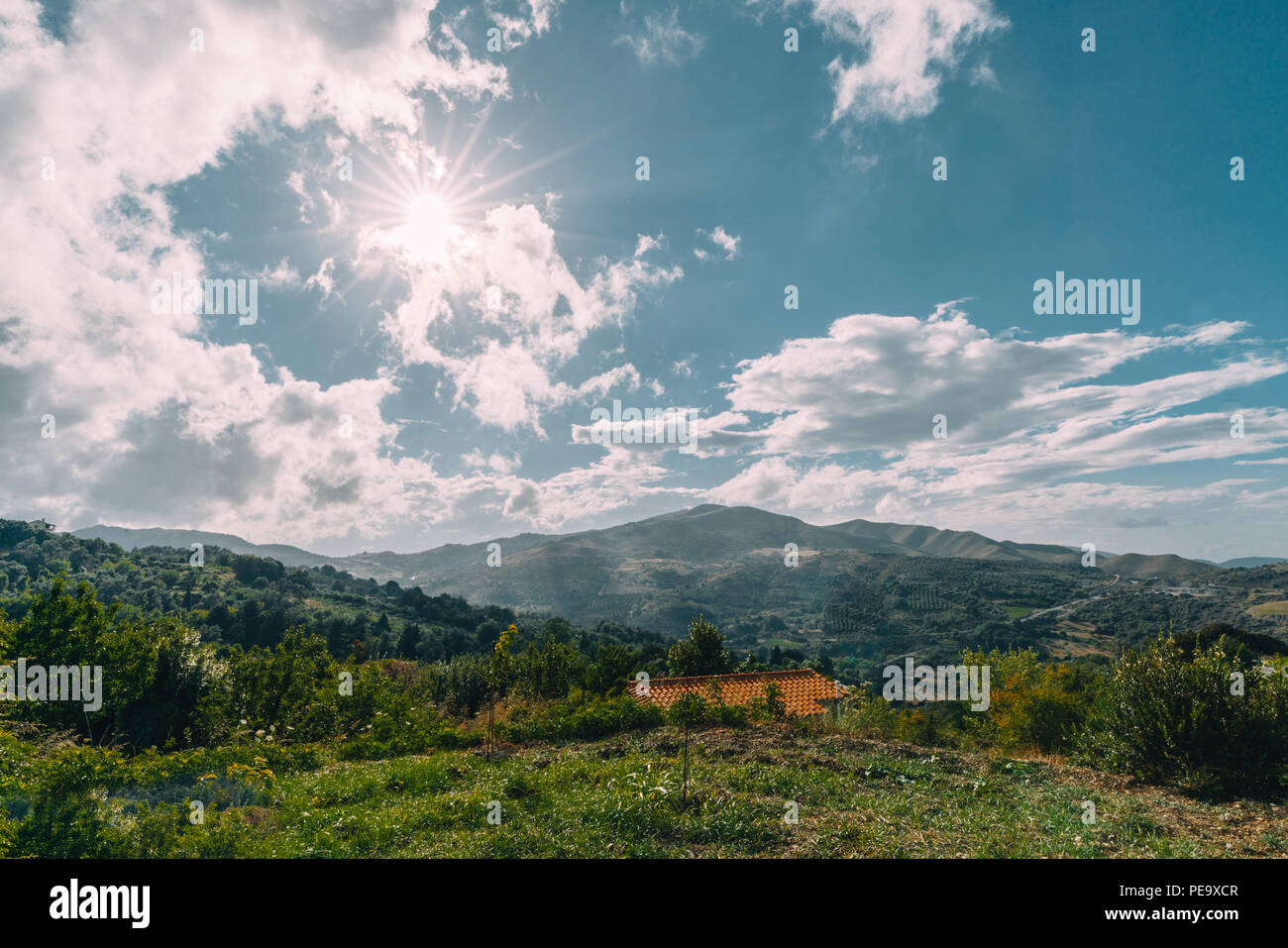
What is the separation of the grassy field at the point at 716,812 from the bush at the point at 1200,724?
0.78m

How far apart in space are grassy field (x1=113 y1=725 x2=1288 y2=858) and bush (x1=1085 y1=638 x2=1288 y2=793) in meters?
0.78

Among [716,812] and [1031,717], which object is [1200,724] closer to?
[716,812]

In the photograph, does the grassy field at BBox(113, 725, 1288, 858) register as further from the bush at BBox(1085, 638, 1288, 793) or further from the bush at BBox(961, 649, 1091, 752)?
the bush at BBox(961, 649, 1091, 752)

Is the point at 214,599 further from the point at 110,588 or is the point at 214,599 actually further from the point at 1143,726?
the point at 1143,726

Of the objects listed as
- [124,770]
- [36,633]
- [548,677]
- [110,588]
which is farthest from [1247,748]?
[110,588]

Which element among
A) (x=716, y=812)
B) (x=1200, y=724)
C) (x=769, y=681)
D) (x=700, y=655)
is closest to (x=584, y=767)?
(x=716, y=812)

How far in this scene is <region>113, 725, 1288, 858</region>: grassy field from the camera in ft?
26.0

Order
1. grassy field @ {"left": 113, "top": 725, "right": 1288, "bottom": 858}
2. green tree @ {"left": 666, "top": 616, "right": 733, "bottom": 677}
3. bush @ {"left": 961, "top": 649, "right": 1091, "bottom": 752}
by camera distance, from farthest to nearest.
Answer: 1. green tree @ {"left": 666, "top": 616, "right": 733, "bottom": 677}
2. bush @ {"left": 961, "top": 649, "right": 1091, "bottom": 752}
3. grassy field @ {"left": 113, "top": 725, "right": 1288, "bottom": 858}

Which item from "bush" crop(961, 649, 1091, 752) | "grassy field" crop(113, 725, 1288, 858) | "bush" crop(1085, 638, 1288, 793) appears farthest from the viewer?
"bush" crop(961, 649, 1091, 752)

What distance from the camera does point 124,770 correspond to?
8203mm

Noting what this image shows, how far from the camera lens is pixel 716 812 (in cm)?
916

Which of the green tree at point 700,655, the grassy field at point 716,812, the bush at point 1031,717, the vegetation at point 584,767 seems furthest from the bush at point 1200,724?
the green tree at point 700,655

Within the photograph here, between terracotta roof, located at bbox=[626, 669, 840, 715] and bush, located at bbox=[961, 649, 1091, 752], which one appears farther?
terracotta roof, located at bbox=[626, 669, 840, 715]

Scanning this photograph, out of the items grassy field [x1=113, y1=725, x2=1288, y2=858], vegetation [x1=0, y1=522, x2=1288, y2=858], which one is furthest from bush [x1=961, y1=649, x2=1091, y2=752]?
grassy field [x1=113, y1=725, x2=1288, y2=858]
